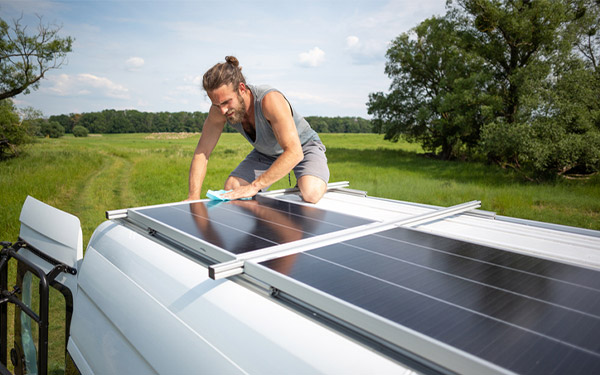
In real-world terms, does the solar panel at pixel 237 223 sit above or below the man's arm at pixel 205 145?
below

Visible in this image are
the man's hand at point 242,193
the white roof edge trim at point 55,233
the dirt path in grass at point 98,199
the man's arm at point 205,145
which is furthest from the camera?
the dirt path in grass at point 98,199

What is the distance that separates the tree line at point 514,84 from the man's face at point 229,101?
1182cm

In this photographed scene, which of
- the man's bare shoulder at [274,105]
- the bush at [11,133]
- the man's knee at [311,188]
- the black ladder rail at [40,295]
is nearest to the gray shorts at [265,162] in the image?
the man's knee at [311,188]

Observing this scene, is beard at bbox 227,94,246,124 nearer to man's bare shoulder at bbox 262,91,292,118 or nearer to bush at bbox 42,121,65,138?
man's bare shoulder at bbox 262,91,292,118

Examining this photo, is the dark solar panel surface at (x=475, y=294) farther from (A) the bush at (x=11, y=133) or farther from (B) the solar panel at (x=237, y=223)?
(A) the bush at (x=11, y=133)

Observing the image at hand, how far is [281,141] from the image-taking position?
3.84 m

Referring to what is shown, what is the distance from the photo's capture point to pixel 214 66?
12.1 feet

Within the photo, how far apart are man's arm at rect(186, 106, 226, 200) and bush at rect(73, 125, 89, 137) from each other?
162 ft

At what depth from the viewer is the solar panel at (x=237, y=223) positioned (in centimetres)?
208

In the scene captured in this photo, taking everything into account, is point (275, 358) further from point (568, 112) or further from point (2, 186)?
point (568, 112)

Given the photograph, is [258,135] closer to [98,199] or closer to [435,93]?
[98,199]

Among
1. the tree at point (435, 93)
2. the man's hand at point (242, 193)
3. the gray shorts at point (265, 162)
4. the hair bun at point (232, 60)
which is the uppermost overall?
the tree at point (435, 93)

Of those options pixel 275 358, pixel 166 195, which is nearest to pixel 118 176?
pixel 166 195

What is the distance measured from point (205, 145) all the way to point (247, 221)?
2156 mm
